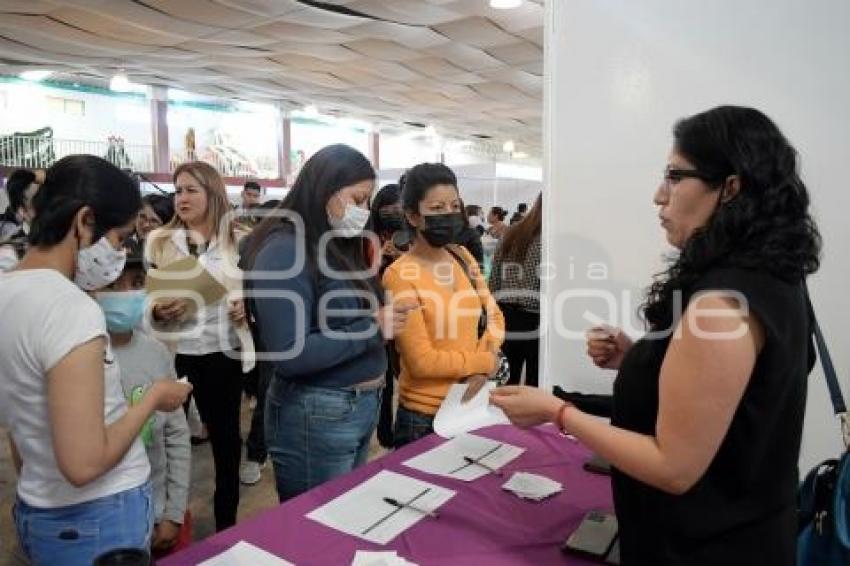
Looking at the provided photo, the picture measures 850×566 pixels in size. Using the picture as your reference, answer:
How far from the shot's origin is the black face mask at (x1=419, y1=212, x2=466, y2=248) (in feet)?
5.95

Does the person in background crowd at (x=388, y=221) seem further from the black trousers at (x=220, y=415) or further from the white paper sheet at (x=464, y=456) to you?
Result: the white paper sheet at (x=464, y=456)

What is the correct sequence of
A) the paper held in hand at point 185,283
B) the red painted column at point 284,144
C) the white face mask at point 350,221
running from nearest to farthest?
the white face mask at point 350,221 → the paper held in hand at point 185,283 → the red painted column at point 284,144

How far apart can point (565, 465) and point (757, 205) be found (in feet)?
2.72

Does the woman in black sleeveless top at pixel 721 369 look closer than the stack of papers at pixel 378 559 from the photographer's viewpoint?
Yes

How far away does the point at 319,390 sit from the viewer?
1476 millimetres

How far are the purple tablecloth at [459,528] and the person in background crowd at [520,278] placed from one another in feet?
6.22

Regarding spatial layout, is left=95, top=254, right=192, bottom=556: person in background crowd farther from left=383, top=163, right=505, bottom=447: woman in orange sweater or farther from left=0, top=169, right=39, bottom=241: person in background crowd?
left=0, top=169, right=39, bottom=241: person in background crowd

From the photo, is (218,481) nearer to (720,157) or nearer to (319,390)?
(319,390)

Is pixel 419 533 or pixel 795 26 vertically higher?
pixel 795 26

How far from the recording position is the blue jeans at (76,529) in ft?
3.59

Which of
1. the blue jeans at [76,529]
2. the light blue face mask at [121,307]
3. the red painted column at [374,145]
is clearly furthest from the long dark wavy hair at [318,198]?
the red painted column at [374,145]

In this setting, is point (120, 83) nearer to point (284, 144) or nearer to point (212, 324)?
point (284, 144)

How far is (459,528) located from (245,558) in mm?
385

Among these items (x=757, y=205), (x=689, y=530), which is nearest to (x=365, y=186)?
(x=757, y=205)
